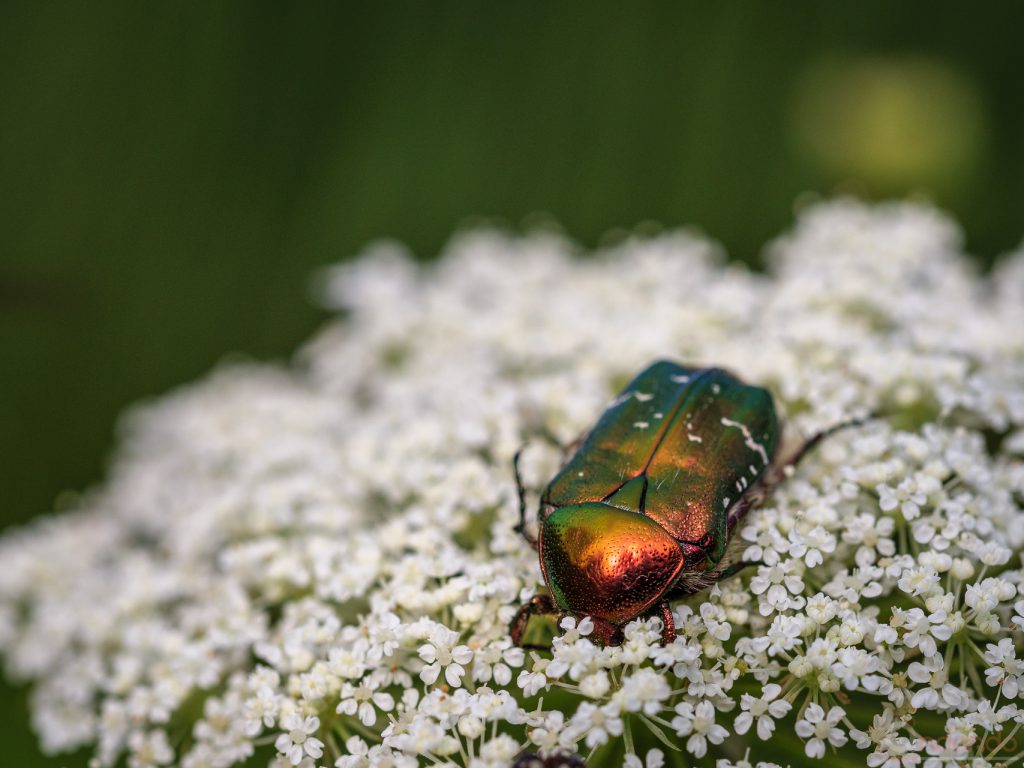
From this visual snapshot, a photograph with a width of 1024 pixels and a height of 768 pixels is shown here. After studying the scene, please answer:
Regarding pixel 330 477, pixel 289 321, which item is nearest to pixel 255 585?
pixel 330 477

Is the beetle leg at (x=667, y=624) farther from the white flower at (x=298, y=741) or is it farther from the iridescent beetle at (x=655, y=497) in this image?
the white flower at (x=298, y=741)

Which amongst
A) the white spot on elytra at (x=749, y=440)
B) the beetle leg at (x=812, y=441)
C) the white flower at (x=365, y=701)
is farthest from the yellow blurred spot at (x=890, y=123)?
the white flower at (x=365, y=701)

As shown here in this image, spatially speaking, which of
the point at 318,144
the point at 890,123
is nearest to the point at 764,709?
the point at 890,123

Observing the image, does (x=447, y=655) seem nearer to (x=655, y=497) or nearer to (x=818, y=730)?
(x=655, y=497)

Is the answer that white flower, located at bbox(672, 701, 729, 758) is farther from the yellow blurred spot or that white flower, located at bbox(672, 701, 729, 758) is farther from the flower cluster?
the yellow blurred spot

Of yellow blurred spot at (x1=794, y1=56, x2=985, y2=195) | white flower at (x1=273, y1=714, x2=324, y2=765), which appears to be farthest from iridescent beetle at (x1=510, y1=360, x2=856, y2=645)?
yellow blurred spot at (x1=794, y1=56, x2=985, y2=195)

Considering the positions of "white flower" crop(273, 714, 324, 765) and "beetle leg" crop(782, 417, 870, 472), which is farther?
"beetle leg" crop(782, 417, 870, 472)
